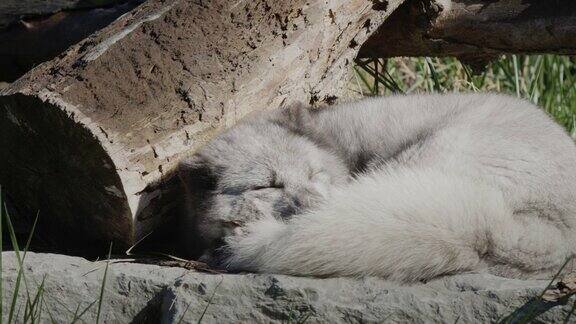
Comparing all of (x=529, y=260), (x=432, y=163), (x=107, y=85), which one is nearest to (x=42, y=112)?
→ (x=107, y=85)

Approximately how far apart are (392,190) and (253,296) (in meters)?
0.49

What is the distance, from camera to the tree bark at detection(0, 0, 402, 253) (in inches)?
99.7

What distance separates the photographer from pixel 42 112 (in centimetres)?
254

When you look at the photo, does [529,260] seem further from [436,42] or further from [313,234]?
[436,42]

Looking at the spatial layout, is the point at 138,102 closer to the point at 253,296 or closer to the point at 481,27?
the point at 253,296

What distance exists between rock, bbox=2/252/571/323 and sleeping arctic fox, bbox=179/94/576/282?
68 mm

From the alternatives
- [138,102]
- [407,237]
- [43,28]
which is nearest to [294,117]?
[138,102]

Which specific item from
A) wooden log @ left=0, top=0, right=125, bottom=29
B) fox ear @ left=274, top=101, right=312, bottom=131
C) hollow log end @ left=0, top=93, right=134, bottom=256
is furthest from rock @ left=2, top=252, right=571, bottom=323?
wooden log @ left=0, top=0, right=125, bottom=29

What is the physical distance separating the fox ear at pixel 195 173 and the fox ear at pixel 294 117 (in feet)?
1.04

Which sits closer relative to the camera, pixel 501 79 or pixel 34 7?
pixel 34 7

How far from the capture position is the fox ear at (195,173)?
269 cm

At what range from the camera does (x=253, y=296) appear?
209 centimetres

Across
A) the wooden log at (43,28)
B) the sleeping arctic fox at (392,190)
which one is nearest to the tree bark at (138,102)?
the sleeping arctic fox at (392,190)

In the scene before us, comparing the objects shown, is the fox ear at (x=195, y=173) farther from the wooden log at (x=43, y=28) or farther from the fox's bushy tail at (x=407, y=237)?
the wooden log at (x=43, y=28)
